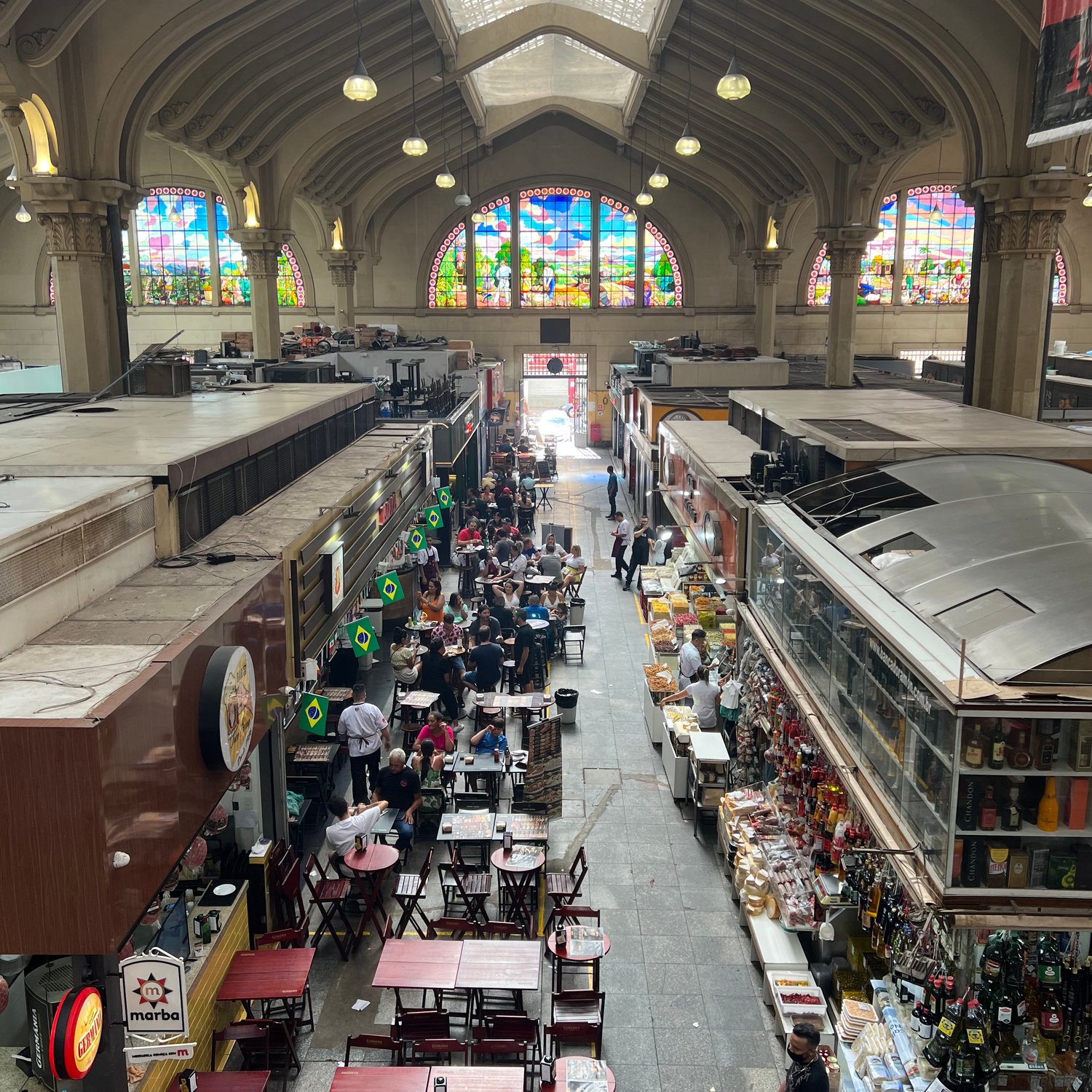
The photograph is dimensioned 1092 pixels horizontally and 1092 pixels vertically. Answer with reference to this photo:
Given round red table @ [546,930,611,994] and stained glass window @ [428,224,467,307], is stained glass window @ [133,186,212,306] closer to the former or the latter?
stained glass window @ [428,224,467,307]

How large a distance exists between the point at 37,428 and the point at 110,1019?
17.1 feet

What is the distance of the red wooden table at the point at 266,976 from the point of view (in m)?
6.21

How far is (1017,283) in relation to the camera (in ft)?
42.0

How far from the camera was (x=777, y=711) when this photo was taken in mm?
8516

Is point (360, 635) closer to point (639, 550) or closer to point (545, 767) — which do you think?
point (545, 767)

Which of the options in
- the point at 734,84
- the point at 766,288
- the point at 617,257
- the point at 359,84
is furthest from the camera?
the point at 617,257

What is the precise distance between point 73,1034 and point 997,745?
4.00 metres

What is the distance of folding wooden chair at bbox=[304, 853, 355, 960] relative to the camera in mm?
7555

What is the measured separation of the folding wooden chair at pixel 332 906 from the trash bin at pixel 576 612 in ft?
24.8

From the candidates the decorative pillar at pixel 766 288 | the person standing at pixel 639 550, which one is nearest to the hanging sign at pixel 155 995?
the person standing at pixel 639 550

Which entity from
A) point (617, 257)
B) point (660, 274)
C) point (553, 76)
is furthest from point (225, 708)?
point (660, 274)

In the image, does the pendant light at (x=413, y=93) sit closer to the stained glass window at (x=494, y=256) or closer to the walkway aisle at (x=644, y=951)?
the walkway aisle at (x=644, y=951)

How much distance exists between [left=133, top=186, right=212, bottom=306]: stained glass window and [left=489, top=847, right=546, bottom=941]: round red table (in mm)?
30083

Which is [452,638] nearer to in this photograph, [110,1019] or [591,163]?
[110,1019]
